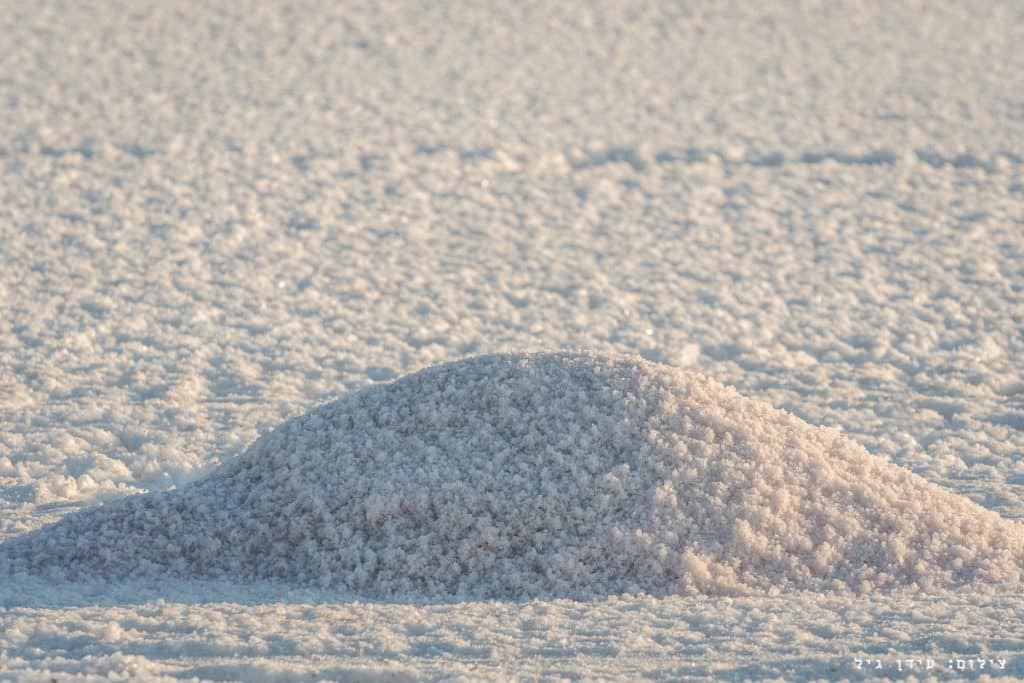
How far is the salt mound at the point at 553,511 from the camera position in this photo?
361 centimetres

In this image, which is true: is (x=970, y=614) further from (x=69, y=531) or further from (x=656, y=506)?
(x=69, y=531)

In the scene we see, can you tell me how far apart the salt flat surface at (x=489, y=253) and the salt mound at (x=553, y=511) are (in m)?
0.17

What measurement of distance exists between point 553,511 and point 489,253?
4327 mm

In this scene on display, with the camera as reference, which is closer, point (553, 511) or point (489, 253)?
point (553, 511)

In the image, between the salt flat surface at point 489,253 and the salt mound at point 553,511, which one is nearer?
the salt flat surface at point 489,253

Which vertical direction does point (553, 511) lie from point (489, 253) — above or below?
below

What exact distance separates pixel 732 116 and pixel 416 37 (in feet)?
10.5

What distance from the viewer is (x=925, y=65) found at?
38.4 ft

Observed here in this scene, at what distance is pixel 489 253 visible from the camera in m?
7.89

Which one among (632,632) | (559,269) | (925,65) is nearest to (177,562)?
(632,632)

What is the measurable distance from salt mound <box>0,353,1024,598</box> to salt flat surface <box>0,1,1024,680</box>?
17 cm

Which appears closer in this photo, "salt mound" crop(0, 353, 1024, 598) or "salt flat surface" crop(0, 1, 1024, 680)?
"salt flat surface" crop(0, 1, 1024, 680)

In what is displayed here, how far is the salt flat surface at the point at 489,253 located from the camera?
318cm

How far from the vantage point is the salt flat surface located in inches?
125
